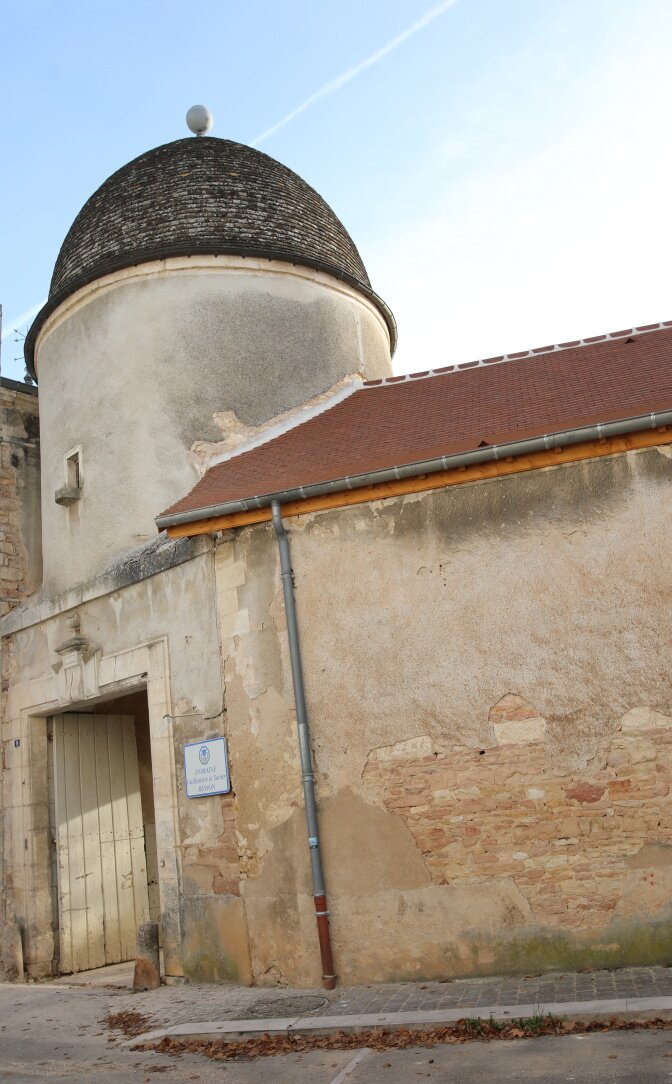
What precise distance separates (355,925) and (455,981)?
0.85 meters

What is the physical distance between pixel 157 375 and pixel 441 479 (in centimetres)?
435

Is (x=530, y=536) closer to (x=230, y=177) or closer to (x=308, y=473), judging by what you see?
(x=308, y=473)

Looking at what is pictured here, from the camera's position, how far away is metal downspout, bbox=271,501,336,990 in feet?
23.2

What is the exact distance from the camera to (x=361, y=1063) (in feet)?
17.2

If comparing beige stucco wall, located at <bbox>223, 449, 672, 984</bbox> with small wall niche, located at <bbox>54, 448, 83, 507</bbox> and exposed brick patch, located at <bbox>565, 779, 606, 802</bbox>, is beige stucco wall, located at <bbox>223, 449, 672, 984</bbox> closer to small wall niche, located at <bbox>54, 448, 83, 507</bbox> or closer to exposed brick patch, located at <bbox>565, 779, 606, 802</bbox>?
exposed brick patch, located at <bbox>565, 779, 606, 802</bbox>

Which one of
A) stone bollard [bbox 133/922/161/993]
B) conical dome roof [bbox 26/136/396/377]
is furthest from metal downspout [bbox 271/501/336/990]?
conical dome roof [bbox 26/136/396/377]

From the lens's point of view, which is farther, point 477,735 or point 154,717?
point 154,717

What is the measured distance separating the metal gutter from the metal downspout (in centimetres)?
26

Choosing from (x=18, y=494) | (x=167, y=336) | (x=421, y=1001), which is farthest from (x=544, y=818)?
(x=18, y=494)

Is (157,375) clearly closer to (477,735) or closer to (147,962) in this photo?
(477,735)

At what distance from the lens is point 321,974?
7.12 meters

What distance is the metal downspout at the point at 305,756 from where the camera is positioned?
23.2 feet

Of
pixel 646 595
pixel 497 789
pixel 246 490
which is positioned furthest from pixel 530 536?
pixel 246 490

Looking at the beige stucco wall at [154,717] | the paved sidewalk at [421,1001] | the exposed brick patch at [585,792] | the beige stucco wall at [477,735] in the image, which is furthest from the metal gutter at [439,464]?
the paved sidewalk at [421,1001]
